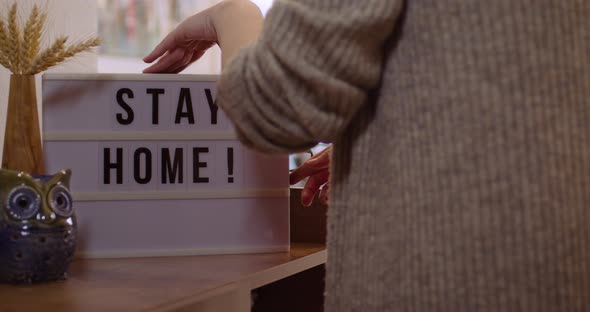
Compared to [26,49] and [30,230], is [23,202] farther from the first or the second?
[26,49]

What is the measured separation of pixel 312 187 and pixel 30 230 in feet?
1.62

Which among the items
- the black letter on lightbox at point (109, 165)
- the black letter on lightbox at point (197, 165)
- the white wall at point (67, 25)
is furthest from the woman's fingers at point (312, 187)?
the white wall at point (67, 25)

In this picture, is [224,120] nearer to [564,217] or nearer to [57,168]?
[57,168]

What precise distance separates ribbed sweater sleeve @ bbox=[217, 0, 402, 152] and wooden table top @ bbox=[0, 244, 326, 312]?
8.1 inches

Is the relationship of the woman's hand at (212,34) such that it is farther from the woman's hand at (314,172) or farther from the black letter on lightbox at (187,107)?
the woman's hand at (314,172)

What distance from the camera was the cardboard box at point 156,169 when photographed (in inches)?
41.1

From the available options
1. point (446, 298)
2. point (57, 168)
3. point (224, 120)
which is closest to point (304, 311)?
point (224, 120)

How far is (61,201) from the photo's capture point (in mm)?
837

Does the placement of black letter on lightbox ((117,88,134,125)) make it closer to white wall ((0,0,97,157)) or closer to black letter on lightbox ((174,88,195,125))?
black letter on lightbox ((174,88,195,125))

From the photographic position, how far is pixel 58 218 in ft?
2.69

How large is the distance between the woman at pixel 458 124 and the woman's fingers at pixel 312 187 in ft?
1.67

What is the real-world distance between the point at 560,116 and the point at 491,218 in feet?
0.35

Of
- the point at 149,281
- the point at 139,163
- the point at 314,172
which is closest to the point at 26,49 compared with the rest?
the point at 139,163

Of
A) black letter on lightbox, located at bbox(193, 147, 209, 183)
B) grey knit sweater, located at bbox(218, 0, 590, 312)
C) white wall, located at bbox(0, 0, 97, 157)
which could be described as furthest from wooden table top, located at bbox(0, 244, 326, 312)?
white wall, located at bbox(0, 0, 97, 157)
